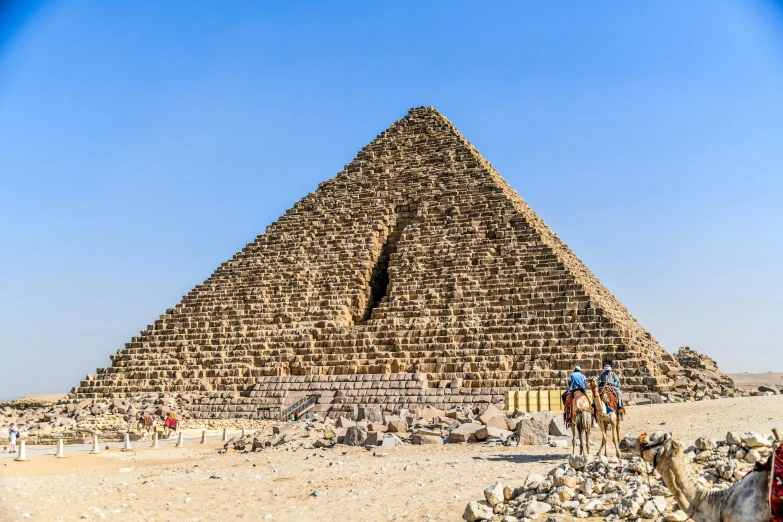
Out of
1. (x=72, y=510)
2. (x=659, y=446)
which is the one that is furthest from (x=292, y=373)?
(x=659, y=446)

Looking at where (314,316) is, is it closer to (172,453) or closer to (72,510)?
(172,453)

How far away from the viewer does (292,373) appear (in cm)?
2389

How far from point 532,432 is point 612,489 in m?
5.41

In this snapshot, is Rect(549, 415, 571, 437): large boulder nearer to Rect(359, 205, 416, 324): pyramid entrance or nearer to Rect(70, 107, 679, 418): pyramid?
Rect(70, 107, 679, 418): pyramid

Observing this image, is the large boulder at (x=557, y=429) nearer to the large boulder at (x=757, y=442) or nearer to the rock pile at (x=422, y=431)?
the rock pile at (x=422, y=431)

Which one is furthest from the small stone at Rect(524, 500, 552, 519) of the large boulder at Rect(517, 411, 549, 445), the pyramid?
the pyramid

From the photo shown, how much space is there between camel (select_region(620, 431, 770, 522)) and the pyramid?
15.6 metres

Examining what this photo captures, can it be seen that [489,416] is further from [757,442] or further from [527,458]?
[757,442]

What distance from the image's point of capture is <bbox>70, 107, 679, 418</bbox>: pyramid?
21344mm

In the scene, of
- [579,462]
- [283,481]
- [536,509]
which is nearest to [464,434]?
[283,481]

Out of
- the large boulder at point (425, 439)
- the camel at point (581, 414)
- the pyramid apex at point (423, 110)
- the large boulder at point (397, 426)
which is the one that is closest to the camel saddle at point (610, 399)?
the camel at point (581, 414)

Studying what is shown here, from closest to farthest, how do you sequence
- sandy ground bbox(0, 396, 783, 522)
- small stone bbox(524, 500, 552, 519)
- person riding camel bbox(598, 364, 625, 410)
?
small stone bbox(524, 500, 552, 519), sandy ground bbox(0, 396, 783, 522), person riding camel bbox(598, 364, 625, 410)

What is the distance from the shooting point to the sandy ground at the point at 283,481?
7.56 metres

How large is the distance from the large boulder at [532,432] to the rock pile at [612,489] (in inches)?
180
